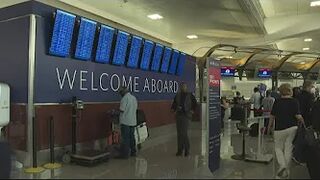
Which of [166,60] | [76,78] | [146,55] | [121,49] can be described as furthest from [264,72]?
[76,78]

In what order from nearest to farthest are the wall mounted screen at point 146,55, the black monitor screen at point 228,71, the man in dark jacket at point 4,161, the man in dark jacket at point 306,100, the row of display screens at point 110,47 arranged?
1. the man in dark jacket at point 4,161
2. the row of display screens at point 110,47
3. the man in dark jacket at point 306,100
4. the wall mounted screen at point 146,55
5. the black monitor screen at point 228,71

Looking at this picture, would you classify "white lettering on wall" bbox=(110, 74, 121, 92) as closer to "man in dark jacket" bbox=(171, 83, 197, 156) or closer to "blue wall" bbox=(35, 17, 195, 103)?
"blue wall" bbox=(35, 17, 195, 103)

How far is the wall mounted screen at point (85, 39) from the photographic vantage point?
6824 mm

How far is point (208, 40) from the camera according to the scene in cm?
1433

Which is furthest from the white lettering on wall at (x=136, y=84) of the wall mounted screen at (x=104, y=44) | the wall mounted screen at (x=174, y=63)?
the wall mounted screen at (x=174, y=63)

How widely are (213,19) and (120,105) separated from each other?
4785mm

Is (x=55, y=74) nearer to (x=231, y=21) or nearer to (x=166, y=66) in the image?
(x=166, y=66)

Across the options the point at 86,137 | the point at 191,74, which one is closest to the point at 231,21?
the point at 191,74

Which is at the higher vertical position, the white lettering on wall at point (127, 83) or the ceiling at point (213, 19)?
the ceiling at point (213, 19)

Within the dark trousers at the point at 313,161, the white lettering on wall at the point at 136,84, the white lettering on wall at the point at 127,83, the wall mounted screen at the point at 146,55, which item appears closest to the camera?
the dark trousers at the point at 313,161

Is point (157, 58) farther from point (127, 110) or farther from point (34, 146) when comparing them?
point (34, 146)

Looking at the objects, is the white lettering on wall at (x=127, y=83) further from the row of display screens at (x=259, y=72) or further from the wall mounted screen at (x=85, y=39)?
the row of display screens at (x=259, y=72)

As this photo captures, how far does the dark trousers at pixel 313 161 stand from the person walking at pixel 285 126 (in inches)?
11.7

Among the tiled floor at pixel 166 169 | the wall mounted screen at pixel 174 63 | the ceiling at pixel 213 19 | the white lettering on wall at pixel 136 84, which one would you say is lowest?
the tiled floor at pixel 166 169
